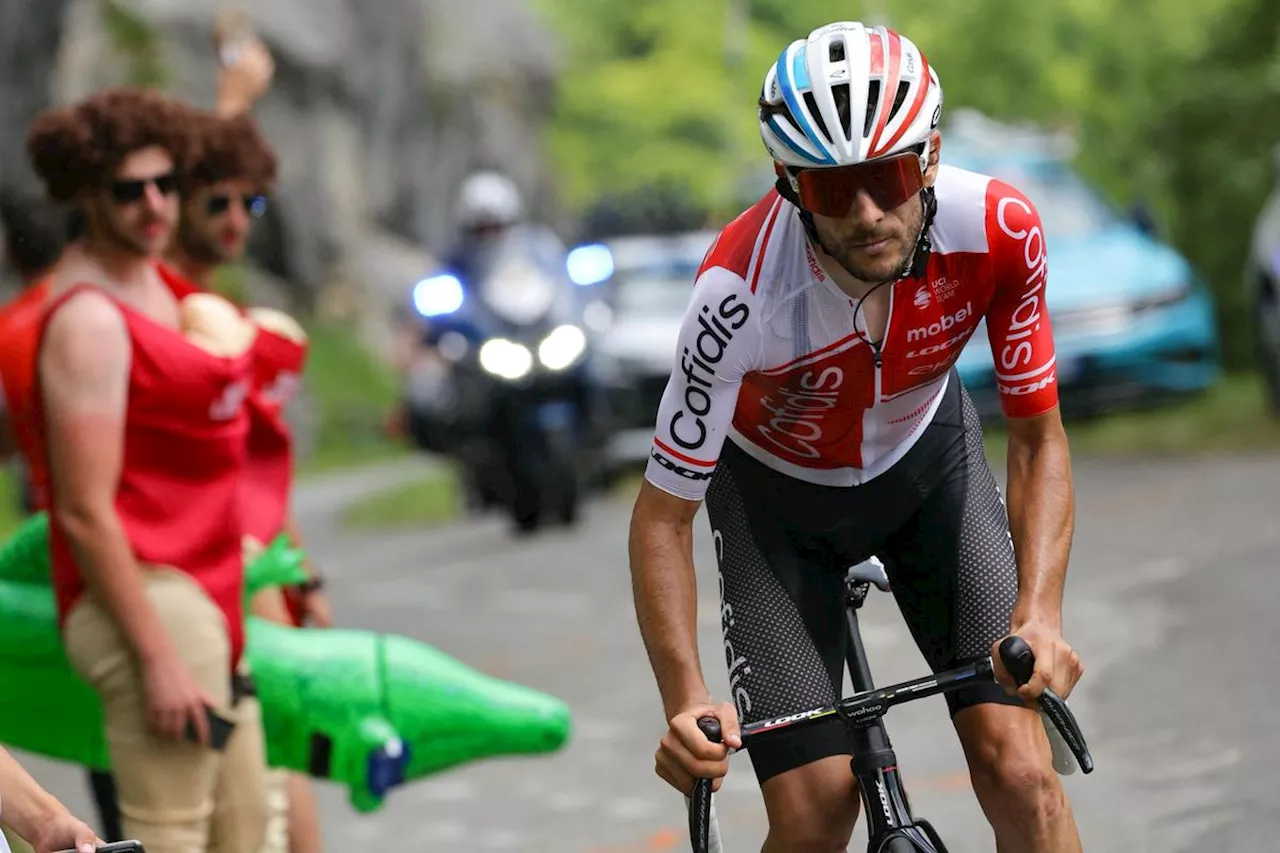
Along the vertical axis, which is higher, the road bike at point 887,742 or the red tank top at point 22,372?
the red tank top at point 22,372

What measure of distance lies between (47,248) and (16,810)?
634cm

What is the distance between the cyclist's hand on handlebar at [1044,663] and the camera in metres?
4.01

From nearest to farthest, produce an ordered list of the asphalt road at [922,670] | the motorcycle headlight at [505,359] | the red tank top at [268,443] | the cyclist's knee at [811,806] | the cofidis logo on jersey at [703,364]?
the cofidis logo on jersey at [703,364], the cyclist's knee at [811,806], the red tank top at [268,443], the asphalt road at [922,670], the motorcycle headlight at [505,359]

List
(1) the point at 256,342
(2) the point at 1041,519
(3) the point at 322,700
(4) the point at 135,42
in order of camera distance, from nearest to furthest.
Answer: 1. (2) the point at 1041,519
2. (3) the point at 322,700
3. (1) the point at 256,342
4. (4) the point at 135,42

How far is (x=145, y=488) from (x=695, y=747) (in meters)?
1.87

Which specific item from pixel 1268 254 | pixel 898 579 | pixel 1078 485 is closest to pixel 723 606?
pixel 898 579

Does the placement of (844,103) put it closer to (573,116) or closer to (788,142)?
(788,142)

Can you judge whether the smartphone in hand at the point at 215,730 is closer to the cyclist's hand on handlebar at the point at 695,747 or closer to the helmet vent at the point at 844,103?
the cyclist's hand on handlebar at the point at 695,747

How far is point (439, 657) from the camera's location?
612cm

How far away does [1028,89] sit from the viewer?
38.0 metres

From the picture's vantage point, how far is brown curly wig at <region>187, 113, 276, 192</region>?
243 inches

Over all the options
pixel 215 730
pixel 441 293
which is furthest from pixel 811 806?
pixel 441 293

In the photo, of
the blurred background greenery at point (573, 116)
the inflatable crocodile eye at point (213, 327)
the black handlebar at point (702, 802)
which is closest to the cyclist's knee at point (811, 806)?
the black handlebar at point (702, 802)

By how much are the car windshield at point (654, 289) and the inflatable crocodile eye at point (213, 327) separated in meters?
13.8
